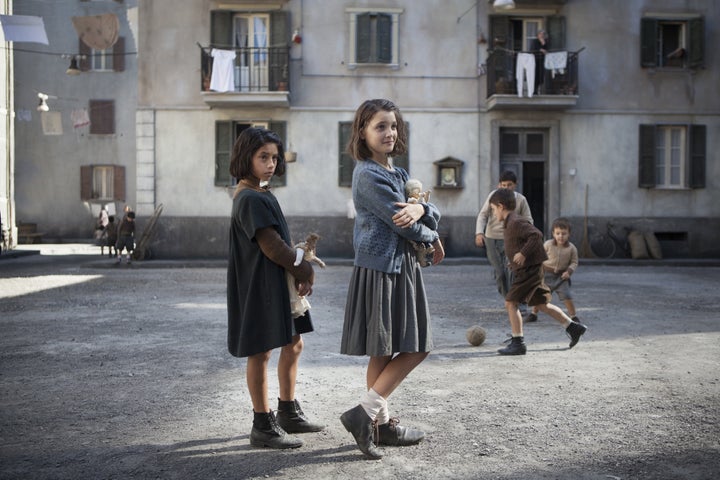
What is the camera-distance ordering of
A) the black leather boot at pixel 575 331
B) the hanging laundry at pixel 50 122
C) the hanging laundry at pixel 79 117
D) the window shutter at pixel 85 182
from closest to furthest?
the black leather boot at pixel 575 331 → the hanging laundry at pixel 50 122 → the hanging laundry at pixel 79 117 → the window shutter at pixel 85 182

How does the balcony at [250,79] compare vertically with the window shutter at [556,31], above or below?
below

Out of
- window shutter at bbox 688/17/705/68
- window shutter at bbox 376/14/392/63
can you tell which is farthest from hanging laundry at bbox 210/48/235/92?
window shutter at bbox 688/17/705/68

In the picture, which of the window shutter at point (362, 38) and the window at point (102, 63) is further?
the window at point (102, 63)

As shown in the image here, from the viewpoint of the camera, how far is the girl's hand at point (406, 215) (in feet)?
11.1

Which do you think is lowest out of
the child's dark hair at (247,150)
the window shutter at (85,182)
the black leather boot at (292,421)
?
the black leather boot at (292,421)

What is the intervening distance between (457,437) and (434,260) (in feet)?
3.05

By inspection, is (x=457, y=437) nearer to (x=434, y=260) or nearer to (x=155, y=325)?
(x=434, y=260)

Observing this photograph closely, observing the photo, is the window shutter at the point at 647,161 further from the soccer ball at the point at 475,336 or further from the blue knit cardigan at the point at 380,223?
the blue knit cardigan at the point at 380,223

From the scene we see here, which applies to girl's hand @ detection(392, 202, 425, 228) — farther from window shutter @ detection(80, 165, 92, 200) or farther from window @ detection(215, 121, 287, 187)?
window shutter @ detection(80, 165, 92, 200)

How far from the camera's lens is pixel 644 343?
21.7ft

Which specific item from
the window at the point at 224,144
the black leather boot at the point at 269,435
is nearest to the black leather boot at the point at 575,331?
the black leather boot at the point at 269,435

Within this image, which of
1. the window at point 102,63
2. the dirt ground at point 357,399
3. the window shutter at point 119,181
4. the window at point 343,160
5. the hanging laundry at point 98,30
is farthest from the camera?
the window at point 102,63

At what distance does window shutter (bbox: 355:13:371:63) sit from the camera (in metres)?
19.5

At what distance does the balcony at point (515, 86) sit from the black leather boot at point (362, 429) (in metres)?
16.6
